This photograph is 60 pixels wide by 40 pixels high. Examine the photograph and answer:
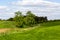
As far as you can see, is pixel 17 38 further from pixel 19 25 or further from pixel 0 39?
pixel 19 25

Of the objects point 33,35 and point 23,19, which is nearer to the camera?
point 33,35

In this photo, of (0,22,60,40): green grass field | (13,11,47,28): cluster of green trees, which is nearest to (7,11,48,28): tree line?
(13,11,47,28): cluster of green trees

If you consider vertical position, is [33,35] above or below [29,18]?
below

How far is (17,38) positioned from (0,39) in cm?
401

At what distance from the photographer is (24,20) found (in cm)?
10000

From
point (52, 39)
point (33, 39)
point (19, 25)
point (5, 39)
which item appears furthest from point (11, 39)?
point (19, 25)

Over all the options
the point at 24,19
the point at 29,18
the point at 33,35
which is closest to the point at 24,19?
the point at 24,19

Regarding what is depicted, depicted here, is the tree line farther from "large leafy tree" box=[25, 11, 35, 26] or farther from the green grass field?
the green grass field

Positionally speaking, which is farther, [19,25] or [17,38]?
[19,25]

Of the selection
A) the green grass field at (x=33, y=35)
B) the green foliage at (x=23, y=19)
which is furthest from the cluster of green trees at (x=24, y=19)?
the green grass field at (x=33, y=35)

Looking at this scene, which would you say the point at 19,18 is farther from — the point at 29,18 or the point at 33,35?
the point at 33,35

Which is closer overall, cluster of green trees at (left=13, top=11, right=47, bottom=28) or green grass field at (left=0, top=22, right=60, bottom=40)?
green grass field at (left=0, top=22, right=60, bottom=40)

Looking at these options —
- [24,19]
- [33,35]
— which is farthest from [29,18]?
[33,35]

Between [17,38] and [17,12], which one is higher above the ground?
[17,12]
